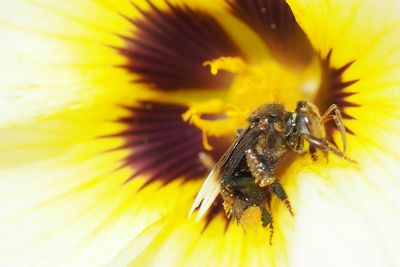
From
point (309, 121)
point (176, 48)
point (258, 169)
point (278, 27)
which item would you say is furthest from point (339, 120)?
point (176, 48)

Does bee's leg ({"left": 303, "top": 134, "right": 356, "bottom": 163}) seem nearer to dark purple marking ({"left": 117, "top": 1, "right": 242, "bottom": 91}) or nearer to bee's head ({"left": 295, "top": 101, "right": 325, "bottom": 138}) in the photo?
bee's head ({"left": 295, "top": 101, "right": 325, "bottom": 138})

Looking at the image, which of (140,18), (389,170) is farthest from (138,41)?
(389,170)

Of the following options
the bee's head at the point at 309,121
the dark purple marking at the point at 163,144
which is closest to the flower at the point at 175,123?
the dark purple marking at the point at 163,144

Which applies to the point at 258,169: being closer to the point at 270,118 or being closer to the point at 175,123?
the point at 270,118

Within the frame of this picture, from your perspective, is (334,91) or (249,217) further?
(334,91)

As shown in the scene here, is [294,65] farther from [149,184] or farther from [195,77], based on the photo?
[149,184]

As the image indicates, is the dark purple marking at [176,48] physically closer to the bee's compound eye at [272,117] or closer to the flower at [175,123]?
the flower at [175,123]
